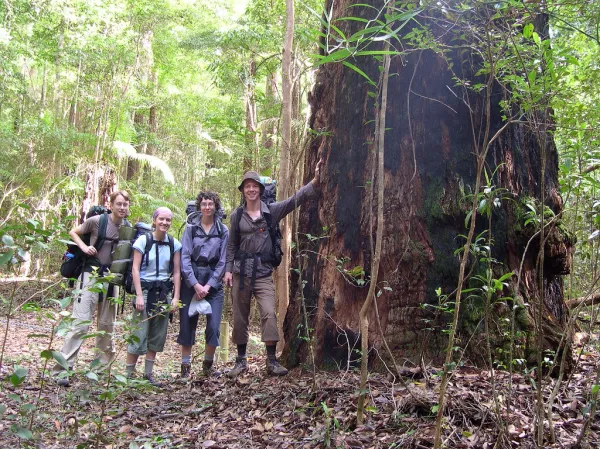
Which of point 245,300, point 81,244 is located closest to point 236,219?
point 245,300

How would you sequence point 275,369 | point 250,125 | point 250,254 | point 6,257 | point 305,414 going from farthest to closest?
point 250,125, point 250,254, point 275,369, point 305,414, point 6,257

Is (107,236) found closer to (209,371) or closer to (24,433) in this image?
(209,371)

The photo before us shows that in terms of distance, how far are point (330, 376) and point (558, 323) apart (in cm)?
187

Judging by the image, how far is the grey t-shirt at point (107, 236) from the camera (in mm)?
5633

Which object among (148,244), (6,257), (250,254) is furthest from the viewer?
(148,244)

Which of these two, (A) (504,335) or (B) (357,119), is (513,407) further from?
(B) (357,119)

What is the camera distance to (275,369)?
4.58 metres

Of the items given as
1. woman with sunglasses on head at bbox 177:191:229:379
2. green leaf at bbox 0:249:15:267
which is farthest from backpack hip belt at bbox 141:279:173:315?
green leaf at bbox 0:249:15:267

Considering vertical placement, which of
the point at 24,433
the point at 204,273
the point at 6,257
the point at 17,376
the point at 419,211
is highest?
the point at 419,211

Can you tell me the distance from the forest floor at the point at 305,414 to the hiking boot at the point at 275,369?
0.08 metres

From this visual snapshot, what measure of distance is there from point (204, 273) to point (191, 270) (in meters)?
0.17

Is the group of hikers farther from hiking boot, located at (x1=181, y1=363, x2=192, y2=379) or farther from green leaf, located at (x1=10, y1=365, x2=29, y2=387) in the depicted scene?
green leaf, located at (x1=10, y1=365, x2=29, y2=387)

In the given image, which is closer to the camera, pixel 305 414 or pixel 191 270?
pixel 305 414

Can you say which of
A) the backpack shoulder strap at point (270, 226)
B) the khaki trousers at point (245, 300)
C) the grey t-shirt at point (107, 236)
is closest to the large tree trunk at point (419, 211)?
the khaki trousers at point (245, 300)
